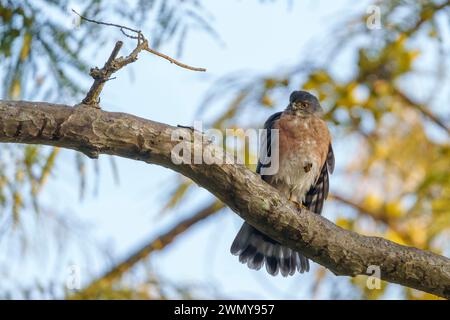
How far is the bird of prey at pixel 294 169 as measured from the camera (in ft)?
16.1

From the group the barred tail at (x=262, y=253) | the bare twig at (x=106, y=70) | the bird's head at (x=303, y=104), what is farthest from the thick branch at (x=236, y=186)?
the bird's head at (x=303, y=104)

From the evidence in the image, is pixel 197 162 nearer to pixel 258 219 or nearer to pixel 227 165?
pixel 227 165

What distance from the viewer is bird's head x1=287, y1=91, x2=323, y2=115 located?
5.53 metres

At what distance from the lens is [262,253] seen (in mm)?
4879

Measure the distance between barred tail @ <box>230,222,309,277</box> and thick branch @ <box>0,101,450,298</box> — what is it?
853 millimetres

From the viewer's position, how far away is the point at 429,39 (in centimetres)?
606

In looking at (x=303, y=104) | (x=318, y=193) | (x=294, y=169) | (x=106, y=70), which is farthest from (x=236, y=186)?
(x=303, y=104)

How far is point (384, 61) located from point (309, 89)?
0.66 metres

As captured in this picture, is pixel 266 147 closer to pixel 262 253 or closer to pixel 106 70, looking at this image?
pixel 262 253

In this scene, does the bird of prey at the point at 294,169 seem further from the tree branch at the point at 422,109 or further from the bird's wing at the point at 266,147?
the tree branch at the point at 422,109

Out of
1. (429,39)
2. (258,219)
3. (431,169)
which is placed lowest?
(258,219)

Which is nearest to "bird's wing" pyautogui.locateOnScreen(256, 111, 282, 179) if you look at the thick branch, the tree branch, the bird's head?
the bird's head

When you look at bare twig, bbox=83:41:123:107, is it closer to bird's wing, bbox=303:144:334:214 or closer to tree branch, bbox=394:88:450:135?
bird's wing, bbox=303:144:334:214

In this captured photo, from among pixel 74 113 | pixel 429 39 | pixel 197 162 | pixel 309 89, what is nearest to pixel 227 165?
pixel 197 162
